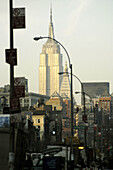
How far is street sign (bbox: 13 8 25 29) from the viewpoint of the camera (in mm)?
25875

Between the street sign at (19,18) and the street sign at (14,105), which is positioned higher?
the street sign at (19,18)

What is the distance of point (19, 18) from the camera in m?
26.2

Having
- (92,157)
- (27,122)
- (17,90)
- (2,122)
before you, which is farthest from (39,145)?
(17,90)

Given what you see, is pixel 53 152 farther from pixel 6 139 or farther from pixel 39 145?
pixel 39 145

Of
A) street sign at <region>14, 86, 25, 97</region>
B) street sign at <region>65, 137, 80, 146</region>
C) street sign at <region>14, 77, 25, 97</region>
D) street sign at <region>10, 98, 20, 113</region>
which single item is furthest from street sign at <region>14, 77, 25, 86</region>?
street sign at <region>65, 137, 80, 146</region>

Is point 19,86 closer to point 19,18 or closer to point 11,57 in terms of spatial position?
point 11,57

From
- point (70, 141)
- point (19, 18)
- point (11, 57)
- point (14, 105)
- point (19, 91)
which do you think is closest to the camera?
point (19, 18)

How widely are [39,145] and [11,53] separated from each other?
371 feet

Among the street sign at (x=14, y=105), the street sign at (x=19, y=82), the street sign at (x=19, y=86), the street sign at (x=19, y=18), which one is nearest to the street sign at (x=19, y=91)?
the street sign at (x=19, y=86)

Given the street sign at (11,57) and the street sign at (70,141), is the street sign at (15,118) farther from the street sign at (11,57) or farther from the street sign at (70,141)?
the street sign at (70,141)

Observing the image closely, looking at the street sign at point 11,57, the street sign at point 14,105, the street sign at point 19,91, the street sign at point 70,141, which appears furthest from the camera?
the street sign at point 70,141

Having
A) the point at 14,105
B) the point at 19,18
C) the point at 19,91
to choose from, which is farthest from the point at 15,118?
the point at 19,18

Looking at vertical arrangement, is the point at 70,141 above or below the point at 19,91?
below

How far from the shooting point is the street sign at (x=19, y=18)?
2588cm
